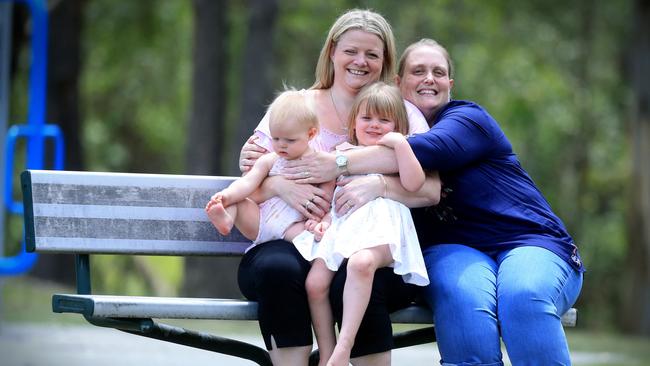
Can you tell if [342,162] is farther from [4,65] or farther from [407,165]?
[4,65]

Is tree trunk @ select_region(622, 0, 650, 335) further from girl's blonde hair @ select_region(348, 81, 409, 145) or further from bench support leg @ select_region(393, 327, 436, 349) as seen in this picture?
girl's blonde hair @ select_region(348, 81, 409, 145)

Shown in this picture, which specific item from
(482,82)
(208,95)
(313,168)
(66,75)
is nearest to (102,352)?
(313,168)

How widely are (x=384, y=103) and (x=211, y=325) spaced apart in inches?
271

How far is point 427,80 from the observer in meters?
4.89

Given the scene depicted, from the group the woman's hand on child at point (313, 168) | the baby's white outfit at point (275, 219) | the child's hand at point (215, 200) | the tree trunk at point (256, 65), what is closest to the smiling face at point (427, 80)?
the woman's hand on child at point (313, 168)

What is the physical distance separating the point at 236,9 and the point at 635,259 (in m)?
7.57

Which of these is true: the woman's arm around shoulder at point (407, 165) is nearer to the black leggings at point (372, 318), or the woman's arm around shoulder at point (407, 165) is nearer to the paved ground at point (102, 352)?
the black leggings at point (372, 318)

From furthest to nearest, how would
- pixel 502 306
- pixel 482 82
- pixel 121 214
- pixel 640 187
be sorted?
pixel 482 82 → pixel 640 187 → pixel 121 214 → pixel 502 306

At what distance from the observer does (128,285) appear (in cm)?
2138

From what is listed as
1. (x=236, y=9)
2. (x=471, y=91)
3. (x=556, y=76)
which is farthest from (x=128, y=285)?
(x=556, y=76)

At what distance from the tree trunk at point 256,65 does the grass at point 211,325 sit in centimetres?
273

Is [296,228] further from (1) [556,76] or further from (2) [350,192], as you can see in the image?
(1) [556,76]

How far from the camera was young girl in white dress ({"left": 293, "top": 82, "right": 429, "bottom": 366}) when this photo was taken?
431 centimetres

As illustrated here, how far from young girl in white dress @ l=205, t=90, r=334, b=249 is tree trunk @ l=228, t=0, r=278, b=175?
9.57 meters
